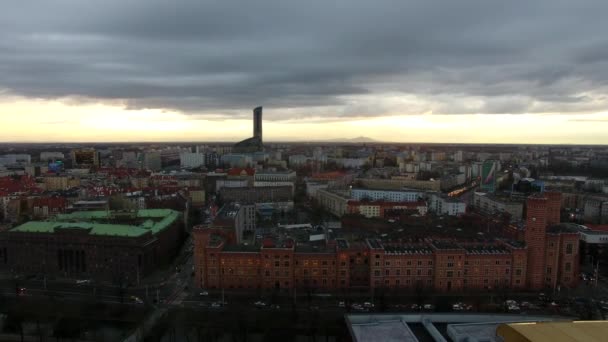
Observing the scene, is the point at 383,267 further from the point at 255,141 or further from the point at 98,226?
the point at 255,141

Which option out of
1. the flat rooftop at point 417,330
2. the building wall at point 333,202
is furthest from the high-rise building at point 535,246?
the building wall at point 333,202

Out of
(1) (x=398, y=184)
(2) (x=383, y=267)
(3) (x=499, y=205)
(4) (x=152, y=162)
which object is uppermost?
(4) (x=152, y=162)

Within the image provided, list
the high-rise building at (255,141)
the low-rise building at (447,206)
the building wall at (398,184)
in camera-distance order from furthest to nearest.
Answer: the high-rise building at (255,141)
the building wall at (398,184)
the low-rise building at (447,206)

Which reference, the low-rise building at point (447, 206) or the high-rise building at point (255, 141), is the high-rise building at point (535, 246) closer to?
the low-rise building at point (447, 206)

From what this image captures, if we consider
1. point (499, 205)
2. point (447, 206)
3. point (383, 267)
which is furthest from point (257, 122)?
point (383, 267)

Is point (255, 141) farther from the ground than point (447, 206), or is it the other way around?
point (255, 141)

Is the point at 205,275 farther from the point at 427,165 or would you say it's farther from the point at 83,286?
the point at 427,165

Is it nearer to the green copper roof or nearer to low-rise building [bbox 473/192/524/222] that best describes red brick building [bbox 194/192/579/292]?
the green copper roof

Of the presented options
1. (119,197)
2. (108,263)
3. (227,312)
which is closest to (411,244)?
(227,312)

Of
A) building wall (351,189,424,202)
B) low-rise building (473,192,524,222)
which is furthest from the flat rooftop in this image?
building wall (351,189,424,202)

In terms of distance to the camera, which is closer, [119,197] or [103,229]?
[103,229]

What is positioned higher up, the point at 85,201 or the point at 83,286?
the point at 85,201
